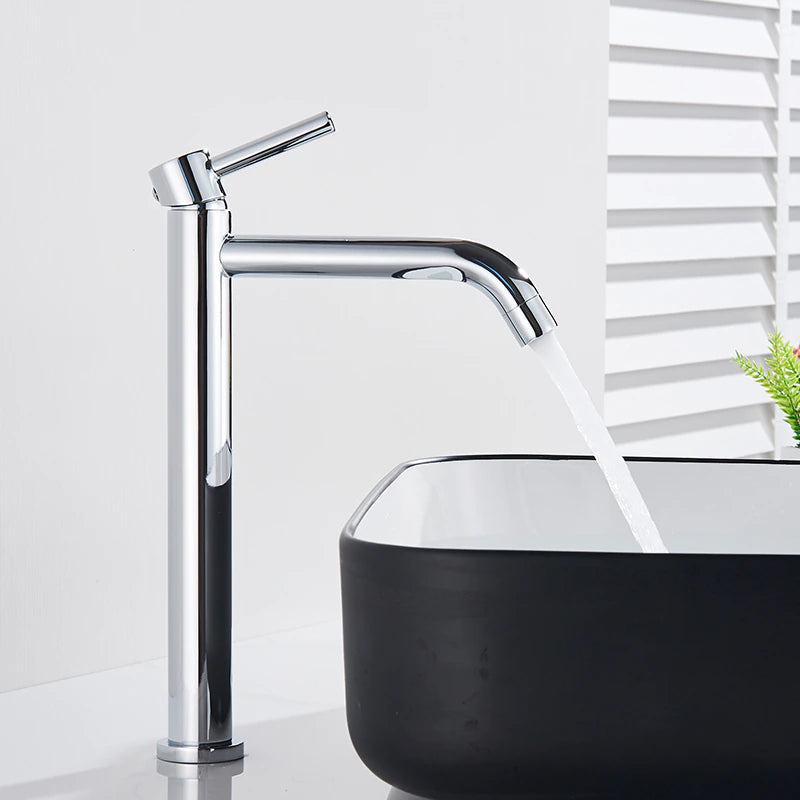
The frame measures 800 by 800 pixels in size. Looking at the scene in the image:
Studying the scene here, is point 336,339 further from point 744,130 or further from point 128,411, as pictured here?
point 744,130

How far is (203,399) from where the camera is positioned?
66 centimetres

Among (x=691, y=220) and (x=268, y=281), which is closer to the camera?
(x=268, y=281)

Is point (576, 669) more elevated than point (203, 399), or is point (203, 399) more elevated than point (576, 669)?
point (203, 399)

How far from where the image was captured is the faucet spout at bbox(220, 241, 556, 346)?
2.01 ft

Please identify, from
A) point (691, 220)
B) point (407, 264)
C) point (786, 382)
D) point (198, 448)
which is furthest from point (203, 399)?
point (691, 220)

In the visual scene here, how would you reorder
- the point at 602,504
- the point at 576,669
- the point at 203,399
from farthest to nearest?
the point at 602,504, the point at 203,399, the point at 576,669

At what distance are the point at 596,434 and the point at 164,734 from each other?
0.32 m

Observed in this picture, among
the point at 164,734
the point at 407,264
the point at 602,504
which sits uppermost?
the point at 407,264

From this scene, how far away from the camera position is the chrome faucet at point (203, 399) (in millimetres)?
646

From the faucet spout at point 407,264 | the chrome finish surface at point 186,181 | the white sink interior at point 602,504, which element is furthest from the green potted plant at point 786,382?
the chrome finish surface at point 186,181

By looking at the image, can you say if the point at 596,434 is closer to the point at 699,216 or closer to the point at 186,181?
the point at 186,181

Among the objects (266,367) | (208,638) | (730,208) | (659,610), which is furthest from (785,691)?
(730,208)

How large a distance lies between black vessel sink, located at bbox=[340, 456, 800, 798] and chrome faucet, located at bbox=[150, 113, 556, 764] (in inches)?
4.5

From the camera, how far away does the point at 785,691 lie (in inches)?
21.6
